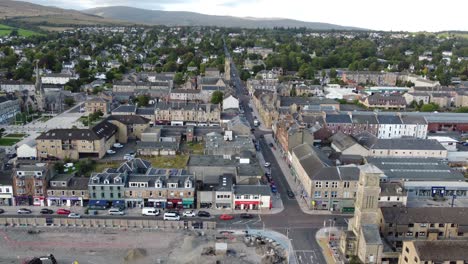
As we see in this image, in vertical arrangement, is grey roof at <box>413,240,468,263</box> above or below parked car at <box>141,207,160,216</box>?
above

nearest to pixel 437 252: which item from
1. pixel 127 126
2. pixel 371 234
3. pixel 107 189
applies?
pixel 371 234

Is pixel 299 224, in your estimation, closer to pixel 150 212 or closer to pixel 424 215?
pixel 424 215

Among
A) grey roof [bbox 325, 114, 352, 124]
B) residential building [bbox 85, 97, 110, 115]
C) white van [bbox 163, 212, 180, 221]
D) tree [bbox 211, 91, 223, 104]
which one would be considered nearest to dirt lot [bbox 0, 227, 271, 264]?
white van [bbox 163, 212, 180, 221]

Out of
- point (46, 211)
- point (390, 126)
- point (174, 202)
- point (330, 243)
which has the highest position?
point (390, 126)

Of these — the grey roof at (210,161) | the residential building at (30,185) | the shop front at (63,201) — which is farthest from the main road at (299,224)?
the residential building at (30,185)

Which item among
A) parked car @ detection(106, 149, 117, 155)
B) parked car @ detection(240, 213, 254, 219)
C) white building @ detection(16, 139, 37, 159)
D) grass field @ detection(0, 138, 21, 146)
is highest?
white building @ detection(16, 139, 37, 159)

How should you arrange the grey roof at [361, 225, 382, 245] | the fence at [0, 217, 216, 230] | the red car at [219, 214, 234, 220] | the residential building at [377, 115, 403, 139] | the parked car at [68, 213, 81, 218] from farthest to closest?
the residential building at [377, 115, 403, 139], the red car at [219, 214, 234, 220], the parked car at [68, 213, 81, 218], the fence at [0, 217, 216, 230], the grey roof at [361, 225, 382, 245]

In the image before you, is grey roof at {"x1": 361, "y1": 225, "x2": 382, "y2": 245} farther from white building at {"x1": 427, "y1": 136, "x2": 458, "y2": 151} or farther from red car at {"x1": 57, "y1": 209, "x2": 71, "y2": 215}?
white building at {"x1": 427, "y1": 136, "x2": 458, "y2": 151}
